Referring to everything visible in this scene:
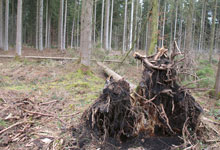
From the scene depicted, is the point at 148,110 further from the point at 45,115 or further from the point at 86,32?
the point at 86,32

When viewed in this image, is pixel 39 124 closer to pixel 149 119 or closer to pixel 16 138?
pixel 16 138

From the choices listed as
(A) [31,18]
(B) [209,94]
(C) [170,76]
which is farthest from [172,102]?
(A) [31,18]

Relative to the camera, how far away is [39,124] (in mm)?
4172

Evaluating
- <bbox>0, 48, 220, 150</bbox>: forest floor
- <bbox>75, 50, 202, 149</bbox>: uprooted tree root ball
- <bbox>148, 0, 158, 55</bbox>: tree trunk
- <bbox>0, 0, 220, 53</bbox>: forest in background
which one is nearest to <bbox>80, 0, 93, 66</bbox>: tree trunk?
<bbox>0, 0, 220, 53</bbox>: forest in background

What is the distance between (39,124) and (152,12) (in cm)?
395

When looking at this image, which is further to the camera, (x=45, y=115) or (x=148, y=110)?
(x=45, y=115)

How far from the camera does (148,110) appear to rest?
3.56 m

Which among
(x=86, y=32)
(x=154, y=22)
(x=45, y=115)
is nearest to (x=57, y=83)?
(x=86, y=32)

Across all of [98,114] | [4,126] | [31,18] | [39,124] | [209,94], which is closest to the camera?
[98,114]

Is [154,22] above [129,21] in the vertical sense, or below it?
below

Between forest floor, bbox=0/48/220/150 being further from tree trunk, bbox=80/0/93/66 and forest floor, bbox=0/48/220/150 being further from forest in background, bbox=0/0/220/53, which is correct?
tree trunk, bbox=80/0/93/66

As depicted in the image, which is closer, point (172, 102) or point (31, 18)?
point (172, 102)

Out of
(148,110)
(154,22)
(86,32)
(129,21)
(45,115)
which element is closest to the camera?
(148,110)

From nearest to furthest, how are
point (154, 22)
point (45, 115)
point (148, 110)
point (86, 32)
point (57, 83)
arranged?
point (148, 110)
point (45, 115)
point (154, 22)
point (57, 83)
point (86, 32)
